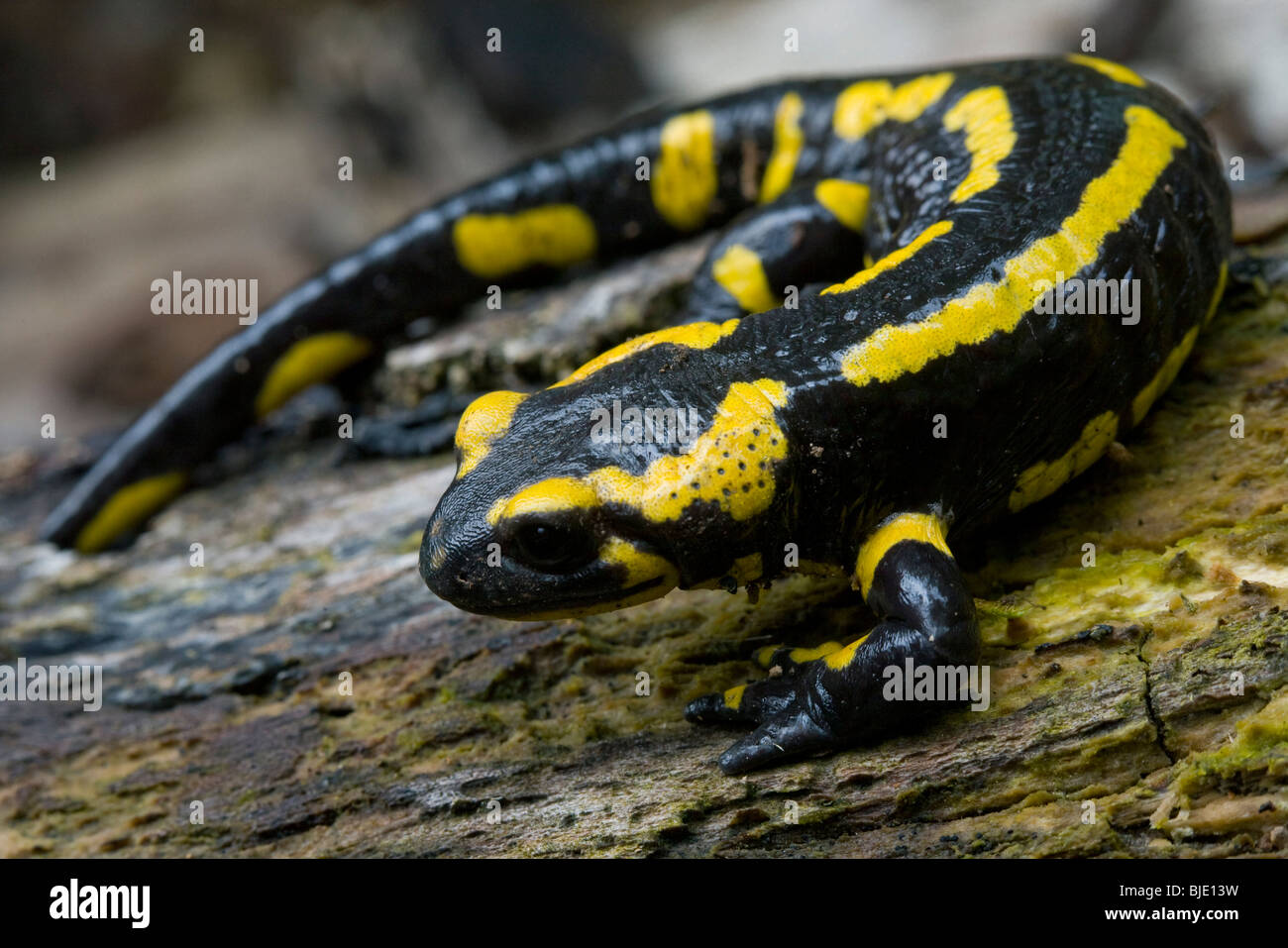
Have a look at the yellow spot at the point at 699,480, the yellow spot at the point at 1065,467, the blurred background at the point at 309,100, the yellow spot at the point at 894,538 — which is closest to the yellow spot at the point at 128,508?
the yellow spot at the point at 699,480

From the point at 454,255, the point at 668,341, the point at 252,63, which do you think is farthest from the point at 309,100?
the point at 668,341

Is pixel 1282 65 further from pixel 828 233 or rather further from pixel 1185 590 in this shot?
pixel 1185 590

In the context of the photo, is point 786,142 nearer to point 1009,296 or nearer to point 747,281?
point 747,281

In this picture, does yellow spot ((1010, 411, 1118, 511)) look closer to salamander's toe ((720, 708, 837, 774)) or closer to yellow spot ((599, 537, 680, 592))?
salamander's toe ((720, 708, 837, 774))

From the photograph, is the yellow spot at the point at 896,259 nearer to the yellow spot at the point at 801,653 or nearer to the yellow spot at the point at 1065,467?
the yellow spot at the point at 1065,467

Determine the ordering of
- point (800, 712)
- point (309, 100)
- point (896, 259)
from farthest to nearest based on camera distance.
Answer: point (309, 100) < point (896, 259) < point (800, 712)
